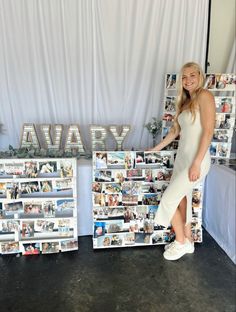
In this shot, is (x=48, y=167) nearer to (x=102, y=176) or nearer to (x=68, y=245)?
(x=102, y=176)

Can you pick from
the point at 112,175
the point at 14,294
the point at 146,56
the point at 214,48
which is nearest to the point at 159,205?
the point at 112,175

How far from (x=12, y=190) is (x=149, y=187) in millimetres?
1029

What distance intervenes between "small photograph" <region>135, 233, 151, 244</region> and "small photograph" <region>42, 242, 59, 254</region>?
622mm

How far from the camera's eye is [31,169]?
1935mm

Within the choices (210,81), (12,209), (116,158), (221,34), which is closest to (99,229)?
(116,158)

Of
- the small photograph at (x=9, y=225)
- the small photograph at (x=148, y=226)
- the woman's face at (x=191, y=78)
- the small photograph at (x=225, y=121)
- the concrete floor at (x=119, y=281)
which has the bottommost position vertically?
the concrete floor at (x=119, y=281)

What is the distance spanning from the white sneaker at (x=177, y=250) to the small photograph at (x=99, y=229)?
1.63ft

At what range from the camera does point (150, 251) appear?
2.03 meters

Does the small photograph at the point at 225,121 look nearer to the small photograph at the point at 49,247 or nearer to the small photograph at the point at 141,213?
the small photograph at the point at 141,213

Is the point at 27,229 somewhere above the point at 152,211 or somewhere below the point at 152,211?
below

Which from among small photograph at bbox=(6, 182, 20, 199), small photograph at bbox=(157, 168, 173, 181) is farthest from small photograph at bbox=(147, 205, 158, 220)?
small photograph at bbox=(6, 182, 20, 199)

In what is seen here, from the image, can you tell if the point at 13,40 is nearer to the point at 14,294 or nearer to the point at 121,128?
the point at 121,128

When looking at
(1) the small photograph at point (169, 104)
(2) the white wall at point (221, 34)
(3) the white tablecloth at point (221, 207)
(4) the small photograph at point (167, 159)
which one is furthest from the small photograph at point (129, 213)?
(2) the white wall at point (221, 34)

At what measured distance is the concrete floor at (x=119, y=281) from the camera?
151cm
